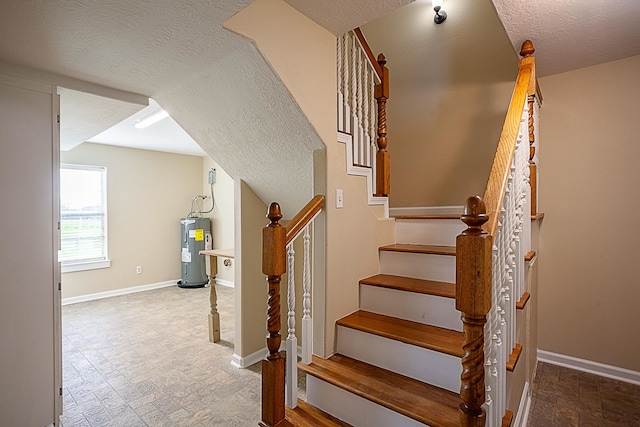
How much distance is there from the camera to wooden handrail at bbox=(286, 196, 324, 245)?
170 cm

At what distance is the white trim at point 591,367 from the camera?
2479 mm

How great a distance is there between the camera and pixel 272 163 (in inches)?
92.4

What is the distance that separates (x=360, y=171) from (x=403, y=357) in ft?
3.84

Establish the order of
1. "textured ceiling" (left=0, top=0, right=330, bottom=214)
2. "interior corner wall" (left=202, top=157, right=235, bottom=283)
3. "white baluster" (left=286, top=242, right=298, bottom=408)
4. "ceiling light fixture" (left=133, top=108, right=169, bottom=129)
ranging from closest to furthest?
"textured ceiling" (left=0, top=0, right=330, bottom=214) < "white baluster" (left=286, top=242, right=298, bottom=408) < "ceiling light fixture" (left=133, top=108, right=169, bottom=129) < "interior corner wall" (left=202, top=157, right=235, bottom=283)

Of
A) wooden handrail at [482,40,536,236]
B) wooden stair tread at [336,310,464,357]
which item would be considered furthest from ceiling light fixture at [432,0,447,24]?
wooden stair tread at [336,310,464,357]

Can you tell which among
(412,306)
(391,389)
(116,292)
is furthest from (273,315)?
(116,292)

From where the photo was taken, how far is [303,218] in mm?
1774

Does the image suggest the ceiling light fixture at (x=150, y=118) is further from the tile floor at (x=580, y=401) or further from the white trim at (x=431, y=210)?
the tile floor at (x=580, y=401)

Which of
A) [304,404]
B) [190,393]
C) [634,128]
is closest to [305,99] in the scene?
[304,404]

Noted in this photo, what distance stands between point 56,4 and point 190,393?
8.20ft

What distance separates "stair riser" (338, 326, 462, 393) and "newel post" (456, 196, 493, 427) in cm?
53

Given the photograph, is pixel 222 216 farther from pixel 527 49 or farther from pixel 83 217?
pixel 527 49

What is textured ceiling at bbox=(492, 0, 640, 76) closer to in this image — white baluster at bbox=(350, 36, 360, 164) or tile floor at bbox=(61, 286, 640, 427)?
white baluster at bbox=(350, 36, 360, 164)

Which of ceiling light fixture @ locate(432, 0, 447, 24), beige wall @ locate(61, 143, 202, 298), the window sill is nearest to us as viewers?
ceiling light fixture @ locate(432, 0, 447, 24)
